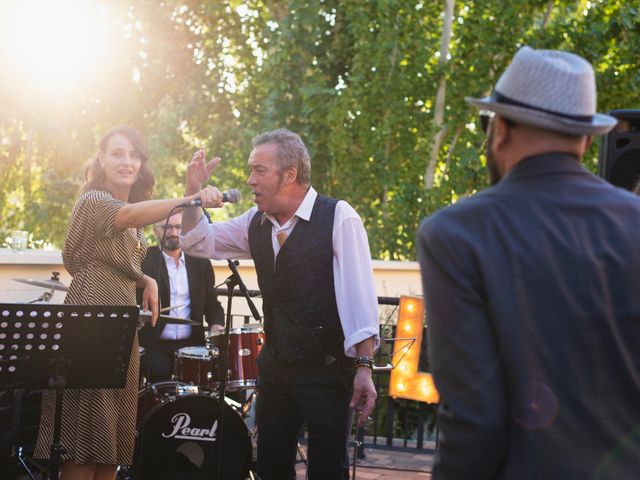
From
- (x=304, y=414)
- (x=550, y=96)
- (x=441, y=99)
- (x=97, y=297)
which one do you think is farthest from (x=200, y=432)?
(x=441, y=99)

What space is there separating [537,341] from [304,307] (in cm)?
238

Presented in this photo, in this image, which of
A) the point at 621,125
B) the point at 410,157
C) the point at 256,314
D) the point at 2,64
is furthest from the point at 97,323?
the point at 2,64

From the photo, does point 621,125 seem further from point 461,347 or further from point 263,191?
point 461,347

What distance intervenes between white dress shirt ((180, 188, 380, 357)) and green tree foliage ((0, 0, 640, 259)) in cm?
947

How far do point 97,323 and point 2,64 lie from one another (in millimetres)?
14448

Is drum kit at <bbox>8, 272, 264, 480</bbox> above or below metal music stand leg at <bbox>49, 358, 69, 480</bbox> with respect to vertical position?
below

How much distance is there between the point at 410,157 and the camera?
14.8 meters

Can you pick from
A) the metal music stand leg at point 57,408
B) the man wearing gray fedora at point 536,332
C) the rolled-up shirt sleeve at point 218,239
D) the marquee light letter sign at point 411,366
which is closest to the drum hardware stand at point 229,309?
the rolled-up shirt sleeve at point 218,239

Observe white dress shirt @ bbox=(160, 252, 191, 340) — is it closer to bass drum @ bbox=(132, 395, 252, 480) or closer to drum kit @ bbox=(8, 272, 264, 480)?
drum kit @ bbox=(8, 272, 264, 480)

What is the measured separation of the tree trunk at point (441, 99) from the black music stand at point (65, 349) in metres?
10.7

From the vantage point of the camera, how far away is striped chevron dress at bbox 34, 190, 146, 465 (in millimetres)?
4688

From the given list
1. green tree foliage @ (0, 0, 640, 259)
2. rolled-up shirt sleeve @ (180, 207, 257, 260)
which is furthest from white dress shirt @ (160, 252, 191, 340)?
green tree foliage @ (0, 0, 640, 259)

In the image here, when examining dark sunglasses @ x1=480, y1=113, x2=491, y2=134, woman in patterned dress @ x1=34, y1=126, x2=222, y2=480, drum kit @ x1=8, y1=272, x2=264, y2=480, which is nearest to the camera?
dark sunglasses @ x1=480, y1=113, x2=491, y2=134

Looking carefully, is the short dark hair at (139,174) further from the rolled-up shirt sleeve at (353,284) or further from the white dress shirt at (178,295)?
the white dress shirt at (178,295)
